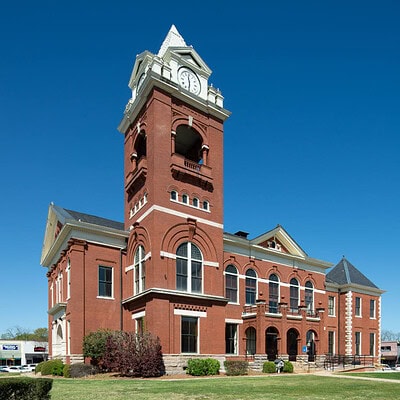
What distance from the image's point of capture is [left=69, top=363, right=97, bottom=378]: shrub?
93.0 feet

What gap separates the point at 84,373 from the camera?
93.2 feet

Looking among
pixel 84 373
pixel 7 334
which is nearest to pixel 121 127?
pixel 84 373

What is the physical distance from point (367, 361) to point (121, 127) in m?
38.3

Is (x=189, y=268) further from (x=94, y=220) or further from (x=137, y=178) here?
(x=94, y=220)

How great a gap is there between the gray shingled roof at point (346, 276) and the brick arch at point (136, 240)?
2816 centimetres

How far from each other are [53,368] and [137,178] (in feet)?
52.2

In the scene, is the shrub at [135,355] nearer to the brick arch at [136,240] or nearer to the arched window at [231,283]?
the brick arch at [136,240]

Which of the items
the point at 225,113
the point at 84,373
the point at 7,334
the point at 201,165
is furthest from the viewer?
the point at 7,334

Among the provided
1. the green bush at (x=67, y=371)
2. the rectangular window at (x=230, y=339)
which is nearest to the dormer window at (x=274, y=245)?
the rectangular window at (x=230, y=339)

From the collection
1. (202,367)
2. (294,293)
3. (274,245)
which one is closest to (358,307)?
(294,293)

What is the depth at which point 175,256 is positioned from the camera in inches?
1243

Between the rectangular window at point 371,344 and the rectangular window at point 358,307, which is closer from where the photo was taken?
the rectangular window at point 358,307

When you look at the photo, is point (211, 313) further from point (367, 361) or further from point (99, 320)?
point (367, 361)

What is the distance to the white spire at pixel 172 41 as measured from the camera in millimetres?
37684
